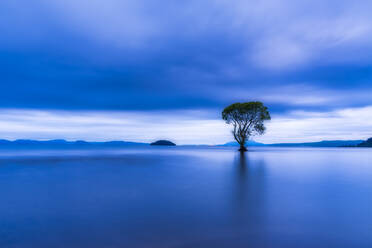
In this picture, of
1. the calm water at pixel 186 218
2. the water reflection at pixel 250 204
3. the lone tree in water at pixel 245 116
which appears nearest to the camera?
the calm water at pixel 186 218

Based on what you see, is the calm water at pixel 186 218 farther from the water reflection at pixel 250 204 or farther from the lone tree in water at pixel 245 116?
the lone tree in water at pixel 245 116

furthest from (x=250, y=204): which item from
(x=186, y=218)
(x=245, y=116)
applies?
(x=245, y=116)

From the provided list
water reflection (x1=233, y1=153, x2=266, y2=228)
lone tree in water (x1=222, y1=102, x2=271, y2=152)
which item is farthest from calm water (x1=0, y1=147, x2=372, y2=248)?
lone tree in water (x1=222, y1=102, x2=271, y2=152)

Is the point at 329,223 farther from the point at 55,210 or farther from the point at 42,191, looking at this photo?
the point at 42,191

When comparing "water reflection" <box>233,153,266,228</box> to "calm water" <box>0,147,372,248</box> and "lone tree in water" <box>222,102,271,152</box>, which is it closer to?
"calm water" <box>0,147,372,248</box>

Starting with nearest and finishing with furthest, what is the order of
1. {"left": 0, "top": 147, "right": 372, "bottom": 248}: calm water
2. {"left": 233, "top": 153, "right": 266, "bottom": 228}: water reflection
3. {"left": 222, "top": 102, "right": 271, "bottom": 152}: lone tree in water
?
{"left": 0, "top": 147, "right": 372, "bottom": 248}: calm water < {"left": 233, "top": 153, "right": 266, "bottom": 228}: water reflection < {"left": 222, "top": 102, "right": 271, "bottom": 152}: lone tree in water

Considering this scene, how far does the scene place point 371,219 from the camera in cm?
535

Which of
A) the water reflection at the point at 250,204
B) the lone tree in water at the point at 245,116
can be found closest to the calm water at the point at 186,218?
the water reflection at the point at 250,204

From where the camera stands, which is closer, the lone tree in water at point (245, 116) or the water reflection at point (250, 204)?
the water reflection at point (250, 204)

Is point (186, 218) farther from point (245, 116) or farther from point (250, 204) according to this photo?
point (245, 116)

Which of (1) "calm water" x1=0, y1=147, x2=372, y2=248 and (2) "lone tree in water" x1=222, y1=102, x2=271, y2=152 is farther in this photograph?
(2) "lone tree in water" x1=222, y1=102, x2=271, y2=152

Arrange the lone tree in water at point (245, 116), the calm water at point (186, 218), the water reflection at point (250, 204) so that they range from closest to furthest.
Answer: the calm water at point (186, 218)
the water reflection at point (250, 204)
the lone tree in water at point (245, 116)

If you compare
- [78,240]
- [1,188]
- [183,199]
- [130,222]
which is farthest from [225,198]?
[1,188]

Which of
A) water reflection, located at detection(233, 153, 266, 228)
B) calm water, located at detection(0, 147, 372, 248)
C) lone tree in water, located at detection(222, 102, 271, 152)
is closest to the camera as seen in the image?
calm water, located at detection(0, 147, 372, 248)
